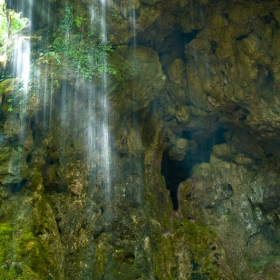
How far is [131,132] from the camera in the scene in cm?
1035

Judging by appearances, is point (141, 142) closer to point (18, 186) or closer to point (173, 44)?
point (173, 44)

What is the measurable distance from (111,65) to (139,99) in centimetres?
220

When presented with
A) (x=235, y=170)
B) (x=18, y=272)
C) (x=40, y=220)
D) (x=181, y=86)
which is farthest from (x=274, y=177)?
(x=18, y=272)

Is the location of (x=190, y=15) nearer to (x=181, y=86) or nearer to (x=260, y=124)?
(x=181, y=86)

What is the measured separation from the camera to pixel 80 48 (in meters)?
7.96

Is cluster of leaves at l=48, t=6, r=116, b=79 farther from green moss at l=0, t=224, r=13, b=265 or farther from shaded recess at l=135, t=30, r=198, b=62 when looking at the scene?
green moss at l=0, t=224, r=13, b=265

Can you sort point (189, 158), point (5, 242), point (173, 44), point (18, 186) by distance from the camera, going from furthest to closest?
point (189, 158), point (173, 44), point (18, 186), point (5, 242)

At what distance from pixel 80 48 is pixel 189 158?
309 inches

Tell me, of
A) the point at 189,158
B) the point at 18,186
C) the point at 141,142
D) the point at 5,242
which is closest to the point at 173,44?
the point at 141,142

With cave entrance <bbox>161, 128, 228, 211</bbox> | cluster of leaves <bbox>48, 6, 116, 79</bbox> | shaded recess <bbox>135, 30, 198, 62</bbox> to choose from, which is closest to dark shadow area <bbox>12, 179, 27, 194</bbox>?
cluster of leaves <bbox>48, 6, 116, 79</bbox>

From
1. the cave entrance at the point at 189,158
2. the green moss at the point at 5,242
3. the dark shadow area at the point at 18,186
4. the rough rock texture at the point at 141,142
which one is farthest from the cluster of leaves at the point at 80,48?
the cave entrance at the point at 189,158

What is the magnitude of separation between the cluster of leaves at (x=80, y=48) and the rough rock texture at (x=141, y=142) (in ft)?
0.12

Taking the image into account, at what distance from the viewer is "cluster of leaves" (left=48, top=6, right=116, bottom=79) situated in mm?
7734

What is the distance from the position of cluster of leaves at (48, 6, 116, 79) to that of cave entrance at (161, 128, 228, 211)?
6.07 m
